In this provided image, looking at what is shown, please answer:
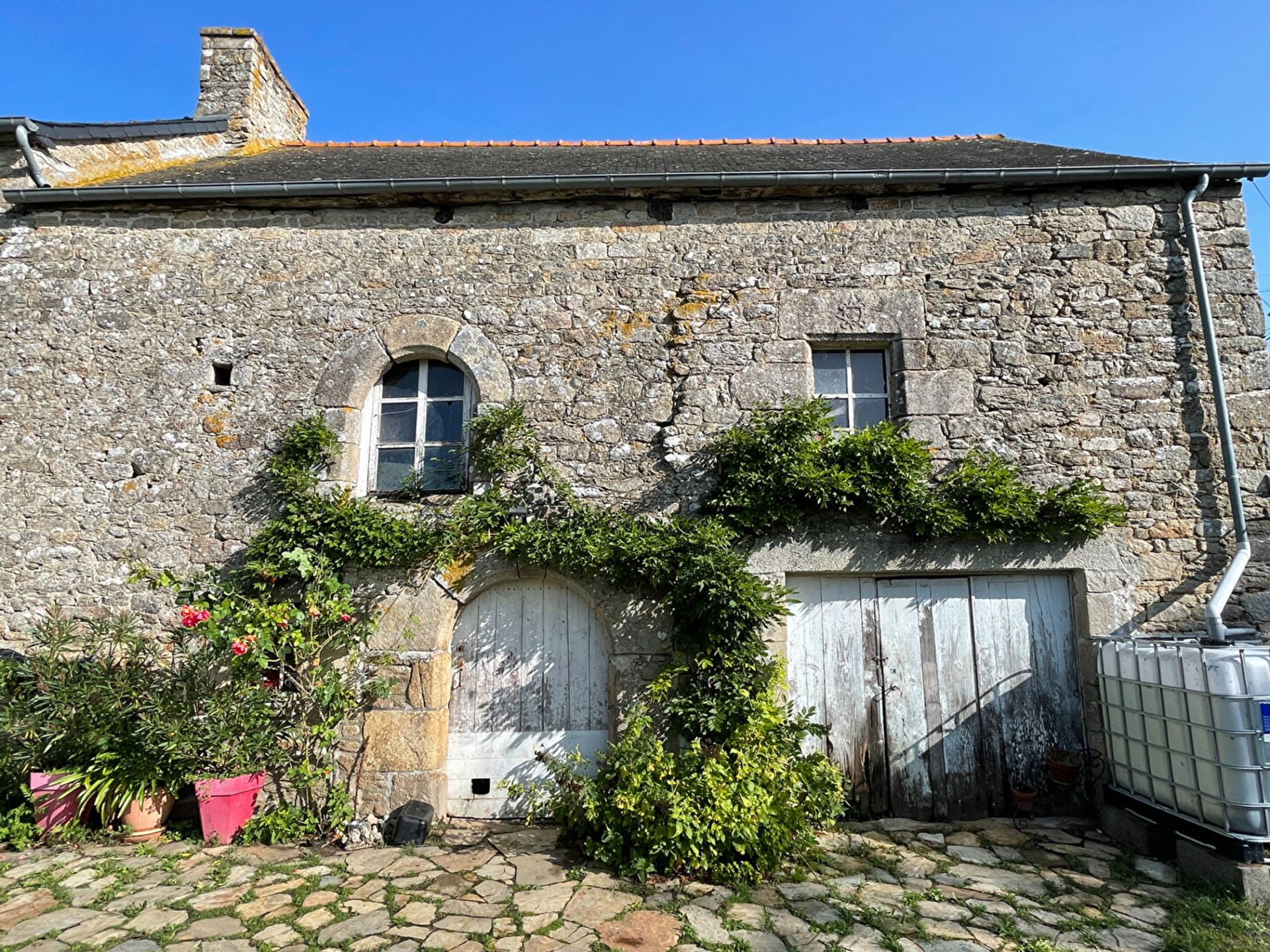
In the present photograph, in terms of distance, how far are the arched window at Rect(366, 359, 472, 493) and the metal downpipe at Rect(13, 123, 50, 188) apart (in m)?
3.09

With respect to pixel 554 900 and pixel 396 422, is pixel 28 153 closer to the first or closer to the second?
pixel 396 422

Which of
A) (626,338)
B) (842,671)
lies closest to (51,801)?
(626,338)

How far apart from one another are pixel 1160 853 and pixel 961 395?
9.57 ft

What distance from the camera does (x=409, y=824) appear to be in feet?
14.0

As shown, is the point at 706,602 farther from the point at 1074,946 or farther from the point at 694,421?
the point at 1074,946

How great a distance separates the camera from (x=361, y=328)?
5176mm

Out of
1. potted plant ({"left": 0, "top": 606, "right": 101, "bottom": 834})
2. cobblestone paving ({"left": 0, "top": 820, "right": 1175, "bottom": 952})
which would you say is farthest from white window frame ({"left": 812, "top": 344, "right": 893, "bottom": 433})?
potted plant ({"left": 0, "top": 606, "right": 101, "bottom": 834})

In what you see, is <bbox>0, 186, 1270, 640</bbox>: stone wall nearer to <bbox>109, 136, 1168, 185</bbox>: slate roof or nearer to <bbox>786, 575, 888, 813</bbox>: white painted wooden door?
<bbox>109, 136, 1168, 185</bbox>: slate roof

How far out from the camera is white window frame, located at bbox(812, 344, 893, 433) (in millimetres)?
5047

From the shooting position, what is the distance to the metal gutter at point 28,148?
5.27 m

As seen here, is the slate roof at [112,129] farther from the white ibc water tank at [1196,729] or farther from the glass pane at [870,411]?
the white ibc water tank at [1196,729]

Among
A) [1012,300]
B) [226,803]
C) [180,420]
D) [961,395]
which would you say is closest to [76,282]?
[180,420]

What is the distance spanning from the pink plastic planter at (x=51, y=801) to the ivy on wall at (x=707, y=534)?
→ 1.60 metres

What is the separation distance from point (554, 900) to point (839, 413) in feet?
11.6
